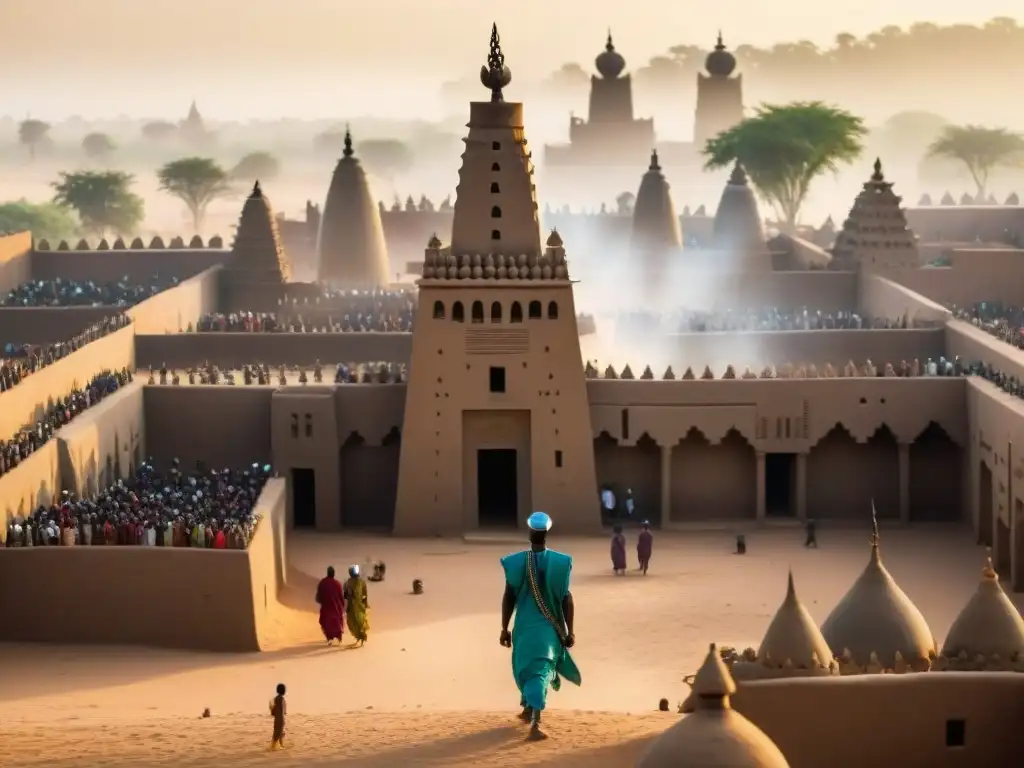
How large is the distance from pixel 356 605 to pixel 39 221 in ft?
231

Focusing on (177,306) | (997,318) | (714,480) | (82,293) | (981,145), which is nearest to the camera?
(714,480)

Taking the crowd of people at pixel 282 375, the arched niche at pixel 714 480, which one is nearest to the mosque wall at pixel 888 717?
the arched niche at pixel 714 480

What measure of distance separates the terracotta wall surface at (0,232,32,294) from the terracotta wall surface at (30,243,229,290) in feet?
1.27

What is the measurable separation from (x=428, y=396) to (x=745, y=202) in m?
22.6

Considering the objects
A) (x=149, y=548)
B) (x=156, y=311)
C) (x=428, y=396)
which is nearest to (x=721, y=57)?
(x=156, y=311)

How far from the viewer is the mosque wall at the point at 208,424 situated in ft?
141

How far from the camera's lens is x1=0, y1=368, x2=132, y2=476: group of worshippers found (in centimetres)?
3556

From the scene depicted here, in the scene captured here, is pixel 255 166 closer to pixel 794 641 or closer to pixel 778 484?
pixel 778 484

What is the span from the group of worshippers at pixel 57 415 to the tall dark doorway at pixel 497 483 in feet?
21.6

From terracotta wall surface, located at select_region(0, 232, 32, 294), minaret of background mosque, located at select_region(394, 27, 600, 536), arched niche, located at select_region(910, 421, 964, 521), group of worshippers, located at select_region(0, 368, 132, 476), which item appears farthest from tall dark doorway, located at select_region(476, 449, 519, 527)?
terracotta wall surface, located at select_region(0, 232, 32, 294)

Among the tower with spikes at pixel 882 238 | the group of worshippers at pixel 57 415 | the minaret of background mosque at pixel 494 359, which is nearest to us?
the group of worshippers at pixel 57 415

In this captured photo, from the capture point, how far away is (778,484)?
143ft

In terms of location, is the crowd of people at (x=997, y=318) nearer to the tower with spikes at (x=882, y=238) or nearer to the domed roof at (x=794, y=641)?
the tower with spikes at (x=882, y=238)

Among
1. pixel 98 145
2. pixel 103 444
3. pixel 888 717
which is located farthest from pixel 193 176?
pixel 888 717
